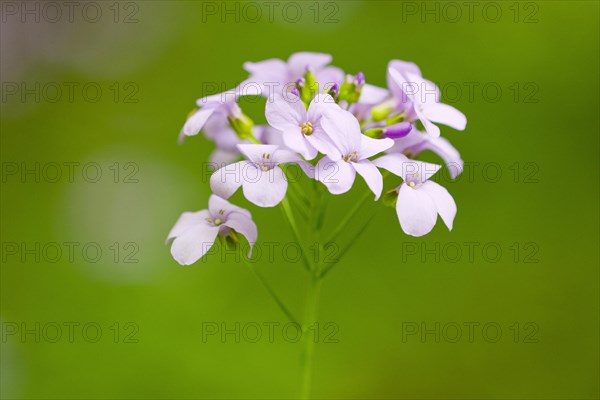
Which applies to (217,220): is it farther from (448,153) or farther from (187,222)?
(448,153)

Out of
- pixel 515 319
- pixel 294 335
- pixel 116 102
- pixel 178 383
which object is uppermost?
pixel 116 102

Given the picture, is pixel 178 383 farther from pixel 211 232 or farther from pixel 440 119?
pixel 440 119

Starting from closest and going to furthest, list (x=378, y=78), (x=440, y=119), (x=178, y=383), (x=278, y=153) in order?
1. (x=278, y=153)
2. (x=440, y=119)
3. (x=178, y=383)
4. (x=378, y=78)

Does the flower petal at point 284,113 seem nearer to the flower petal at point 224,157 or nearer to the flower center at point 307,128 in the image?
the flower center at point 307,128

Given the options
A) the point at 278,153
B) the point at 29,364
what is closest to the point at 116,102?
the point at 29,364

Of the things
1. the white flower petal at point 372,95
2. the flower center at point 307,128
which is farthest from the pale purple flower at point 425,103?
the flower center at point 307,128

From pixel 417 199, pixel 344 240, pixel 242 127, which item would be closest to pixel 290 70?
pixel 242 127

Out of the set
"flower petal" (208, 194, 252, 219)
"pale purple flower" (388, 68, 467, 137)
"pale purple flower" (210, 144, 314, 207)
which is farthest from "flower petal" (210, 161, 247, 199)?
"pale purple flower" (388, 68, 467, 137)
